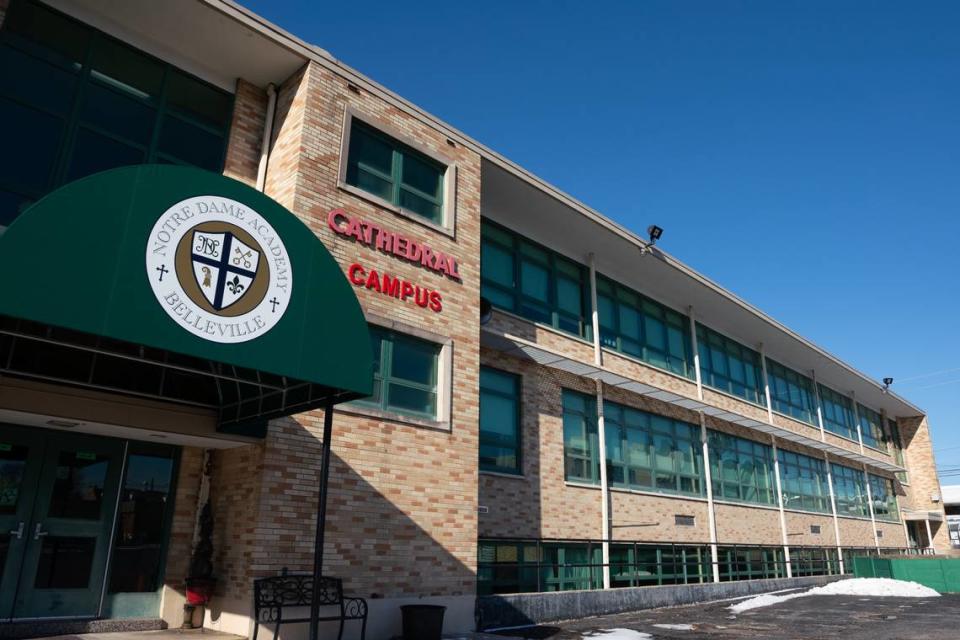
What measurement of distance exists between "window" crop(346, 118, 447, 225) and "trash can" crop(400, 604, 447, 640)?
6527 mm

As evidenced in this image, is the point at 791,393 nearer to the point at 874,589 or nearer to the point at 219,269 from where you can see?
the point at 874,589

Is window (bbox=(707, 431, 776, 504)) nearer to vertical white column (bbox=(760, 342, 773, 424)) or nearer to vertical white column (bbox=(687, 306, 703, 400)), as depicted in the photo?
vertical white column (bbox=(760, 342, 773, 424))

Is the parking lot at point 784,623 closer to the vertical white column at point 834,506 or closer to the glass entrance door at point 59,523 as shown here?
the glass entrance door at point 59,523

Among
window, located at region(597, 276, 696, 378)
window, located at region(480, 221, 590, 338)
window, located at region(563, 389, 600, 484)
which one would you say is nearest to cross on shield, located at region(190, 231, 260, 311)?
window, located at region(480, 221, 590, 338)

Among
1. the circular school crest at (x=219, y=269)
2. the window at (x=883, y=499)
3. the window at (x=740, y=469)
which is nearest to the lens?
Result: the circular school crest at (x=219, y=269)

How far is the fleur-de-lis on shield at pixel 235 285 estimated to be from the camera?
23.4ft

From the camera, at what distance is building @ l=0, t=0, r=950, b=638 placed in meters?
7.10

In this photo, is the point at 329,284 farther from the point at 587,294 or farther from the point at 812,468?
the point at 812,468

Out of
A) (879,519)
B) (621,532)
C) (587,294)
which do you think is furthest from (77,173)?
(879,519)

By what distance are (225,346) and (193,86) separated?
678 centimetres

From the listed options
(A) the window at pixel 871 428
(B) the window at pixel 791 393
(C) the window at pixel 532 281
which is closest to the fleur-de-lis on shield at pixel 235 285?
(C) the window at pixel 532 281

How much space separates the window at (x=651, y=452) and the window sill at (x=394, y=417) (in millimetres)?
7031

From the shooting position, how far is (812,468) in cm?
2758

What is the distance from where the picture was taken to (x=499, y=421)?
1525 centimetres
